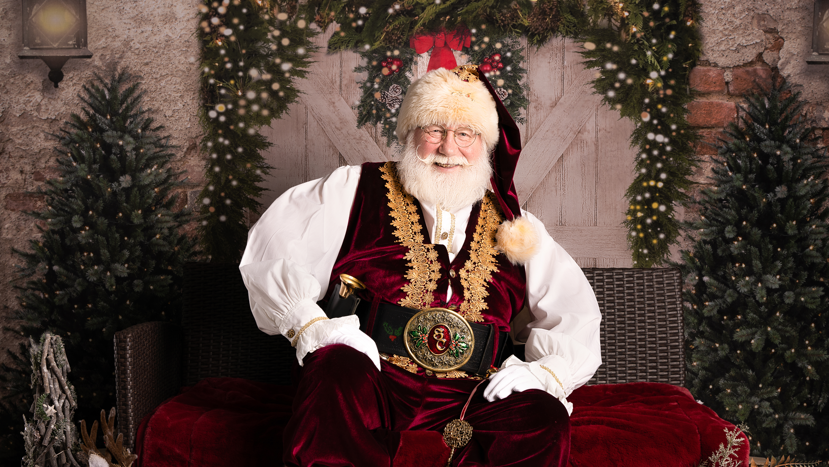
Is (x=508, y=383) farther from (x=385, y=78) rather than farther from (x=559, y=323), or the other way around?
(x=385, y=78)

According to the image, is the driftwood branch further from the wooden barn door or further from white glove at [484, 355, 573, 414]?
white glove at [484, 355, 573, 414]

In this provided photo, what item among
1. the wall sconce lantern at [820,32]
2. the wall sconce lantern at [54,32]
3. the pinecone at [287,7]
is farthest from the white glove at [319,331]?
the wall sconce lantern at [820,32]

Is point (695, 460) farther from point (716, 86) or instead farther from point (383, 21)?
point (383, 21)

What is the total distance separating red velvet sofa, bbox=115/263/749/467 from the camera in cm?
200

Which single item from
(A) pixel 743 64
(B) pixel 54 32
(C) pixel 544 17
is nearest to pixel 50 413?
(B) pixel 54 32

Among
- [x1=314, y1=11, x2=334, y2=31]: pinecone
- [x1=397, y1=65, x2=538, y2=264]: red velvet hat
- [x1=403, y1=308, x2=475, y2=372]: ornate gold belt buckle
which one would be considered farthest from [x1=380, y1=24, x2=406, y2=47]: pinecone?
[x1=403, y1=308, x2=475, y2=372]: ornate gold belt buckle

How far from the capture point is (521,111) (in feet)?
10.6

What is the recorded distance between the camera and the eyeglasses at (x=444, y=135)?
235 cm

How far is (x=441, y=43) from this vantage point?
10.4 ft

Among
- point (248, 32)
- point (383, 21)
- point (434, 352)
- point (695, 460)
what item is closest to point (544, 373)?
point (434, 352)

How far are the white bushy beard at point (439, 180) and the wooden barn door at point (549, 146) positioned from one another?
2.88 feet

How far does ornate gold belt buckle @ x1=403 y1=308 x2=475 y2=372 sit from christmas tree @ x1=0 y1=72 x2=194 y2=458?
1476 millimetres

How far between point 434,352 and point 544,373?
0.38 metres

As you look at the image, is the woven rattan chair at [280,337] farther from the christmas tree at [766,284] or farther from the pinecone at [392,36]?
the pinecone at [392,36]
